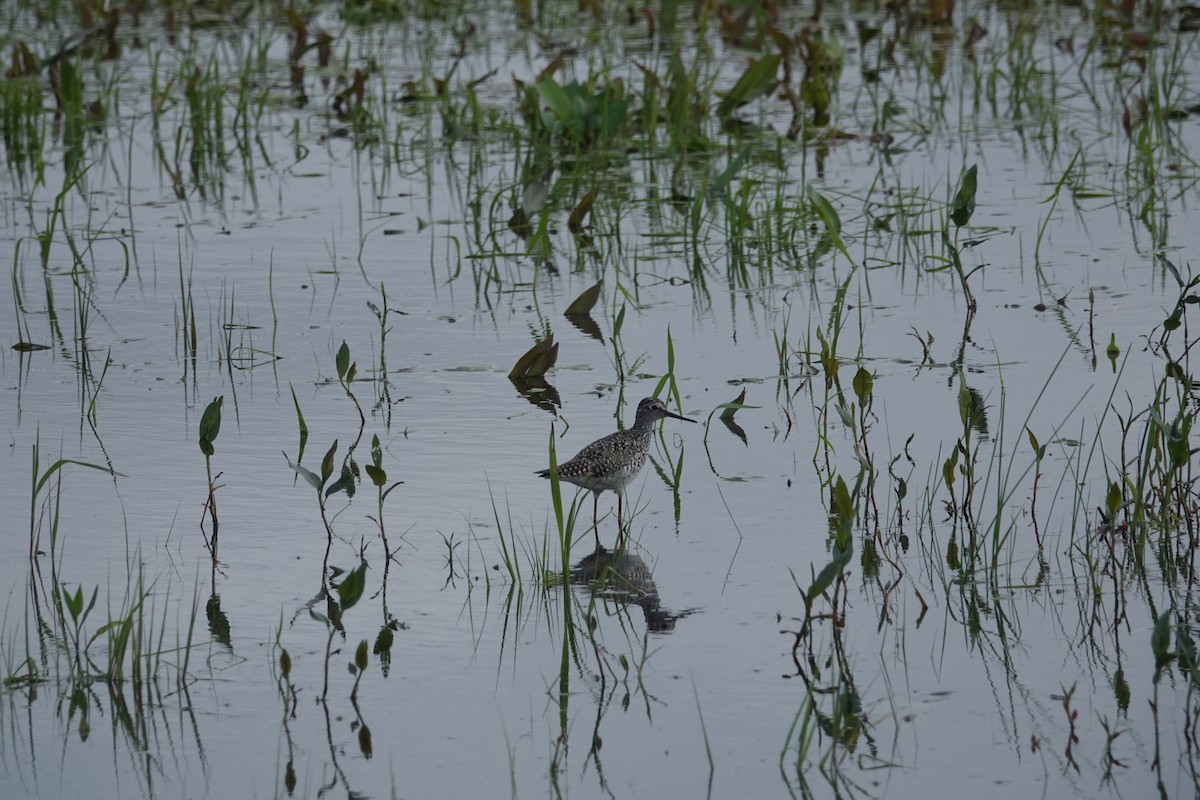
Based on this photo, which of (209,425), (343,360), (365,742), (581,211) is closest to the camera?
(365,742)

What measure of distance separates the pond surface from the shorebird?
0.14 metres

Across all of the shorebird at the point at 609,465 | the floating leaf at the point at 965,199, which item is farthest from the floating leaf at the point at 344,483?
the floating leaf at the point at 965,199

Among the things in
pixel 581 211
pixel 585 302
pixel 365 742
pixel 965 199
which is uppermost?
pixel 965 199

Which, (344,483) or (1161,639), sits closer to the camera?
(1161,639)

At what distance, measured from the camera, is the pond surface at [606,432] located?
3975 mm

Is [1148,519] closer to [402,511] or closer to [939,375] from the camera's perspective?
[939,375]

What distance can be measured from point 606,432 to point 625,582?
1.43 metres

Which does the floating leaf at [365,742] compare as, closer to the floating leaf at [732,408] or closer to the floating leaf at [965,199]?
the floating leaf at [732,408]

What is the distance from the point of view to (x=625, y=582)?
4883 millimetres

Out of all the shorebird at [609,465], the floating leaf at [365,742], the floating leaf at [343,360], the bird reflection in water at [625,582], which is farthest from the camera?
the floating leaf at [343,360]

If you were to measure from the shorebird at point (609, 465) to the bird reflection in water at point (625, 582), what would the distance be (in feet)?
0.34

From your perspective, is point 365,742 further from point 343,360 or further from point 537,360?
point 537,360

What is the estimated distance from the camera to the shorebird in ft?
17.5

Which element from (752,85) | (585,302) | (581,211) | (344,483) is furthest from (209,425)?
(752,85)
